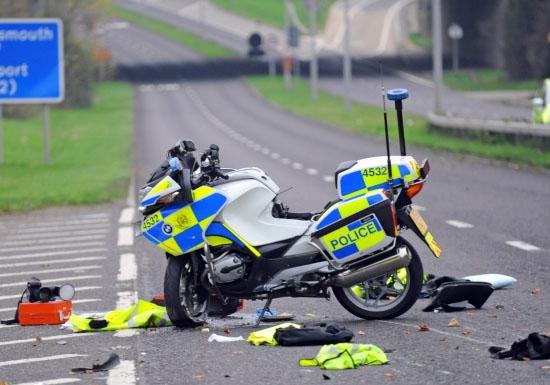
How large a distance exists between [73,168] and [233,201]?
23.3 meters

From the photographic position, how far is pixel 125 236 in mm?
19078

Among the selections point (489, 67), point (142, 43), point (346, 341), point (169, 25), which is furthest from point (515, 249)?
point (169, 25)

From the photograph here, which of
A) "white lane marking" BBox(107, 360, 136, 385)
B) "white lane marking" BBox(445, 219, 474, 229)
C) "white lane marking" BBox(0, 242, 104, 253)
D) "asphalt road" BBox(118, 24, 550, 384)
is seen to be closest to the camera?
"white lane marking" BBox(107, 360, 136, 385)

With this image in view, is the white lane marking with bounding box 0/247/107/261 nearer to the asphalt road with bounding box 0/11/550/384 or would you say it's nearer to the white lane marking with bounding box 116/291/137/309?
the asphalt road with bounding box 0/11/550/384

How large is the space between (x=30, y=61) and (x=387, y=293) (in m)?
23.1

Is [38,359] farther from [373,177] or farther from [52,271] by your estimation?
[52,271]

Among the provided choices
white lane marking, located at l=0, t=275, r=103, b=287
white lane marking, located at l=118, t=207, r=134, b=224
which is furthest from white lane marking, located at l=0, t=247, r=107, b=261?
white lane marking, located at l=118, t=207, r=134, b=224

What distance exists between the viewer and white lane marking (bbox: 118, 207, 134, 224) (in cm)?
2155

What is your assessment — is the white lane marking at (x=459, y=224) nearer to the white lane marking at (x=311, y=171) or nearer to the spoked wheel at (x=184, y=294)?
the spoked wheel at (x=184, y=294)

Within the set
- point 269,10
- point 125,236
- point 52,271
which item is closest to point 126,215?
point 125,236

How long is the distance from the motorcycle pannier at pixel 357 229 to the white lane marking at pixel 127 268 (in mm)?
3521

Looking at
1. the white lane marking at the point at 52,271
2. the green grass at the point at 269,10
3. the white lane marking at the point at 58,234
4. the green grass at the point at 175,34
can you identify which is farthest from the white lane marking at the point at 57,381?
the green grass at the point at 269,10

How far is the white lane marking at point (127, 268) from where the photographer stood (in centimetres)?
1448

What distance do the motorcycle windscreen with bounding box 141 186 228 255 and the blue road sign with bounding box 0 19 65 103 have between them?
2221cm
